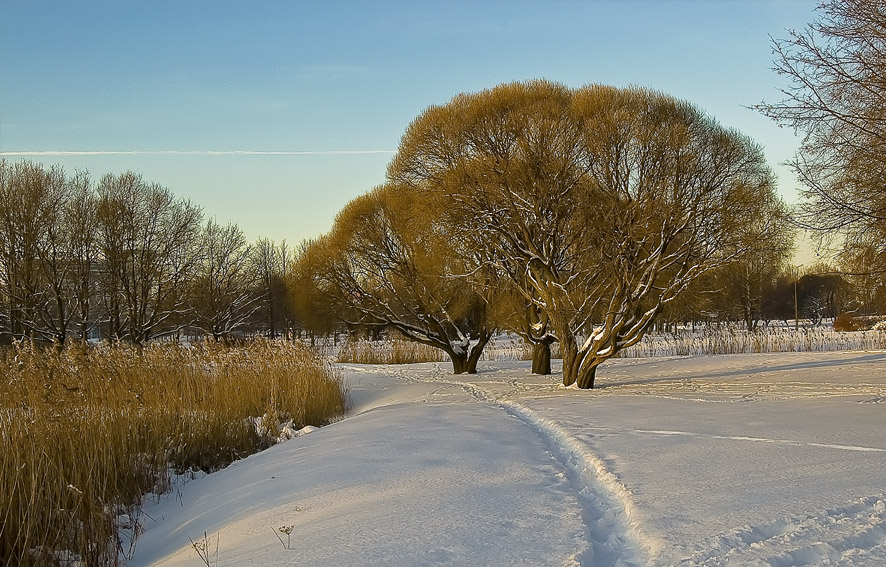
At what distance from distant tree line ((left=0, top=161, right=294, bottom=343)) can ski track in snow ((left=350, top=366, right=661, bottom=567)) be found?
21.5 meters

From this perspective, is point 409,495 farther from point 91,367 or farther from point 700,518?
point 91,367

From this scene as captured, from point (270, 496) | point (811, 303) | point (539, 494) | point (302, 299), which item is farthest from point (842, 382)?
point (811, 303)

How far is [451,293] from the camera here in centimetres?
A: 2222

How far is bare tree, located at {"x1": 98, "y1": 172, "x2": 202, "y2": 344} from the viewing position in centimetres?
2805

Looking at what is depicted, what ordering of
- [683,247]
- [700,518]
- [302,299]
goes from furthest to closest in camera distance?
[302,299] < [683,247] < [700,518]

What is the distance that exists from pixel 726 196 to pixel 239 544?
13210 mm

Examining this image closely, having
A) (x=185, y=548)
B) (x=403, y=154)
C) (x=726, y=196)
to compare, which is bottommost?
(x=185, y=548)

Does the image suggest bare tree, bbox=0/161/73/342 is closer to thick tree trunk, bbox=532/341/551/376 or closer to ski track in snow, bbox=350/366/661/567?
thick tree trunk, bbox=532/341/551/376

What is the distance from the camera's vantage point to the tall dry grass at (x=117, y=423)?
5.18 metres

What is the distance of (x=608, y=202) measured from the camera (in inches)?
589

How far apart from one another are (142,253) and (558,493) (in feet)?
91.1

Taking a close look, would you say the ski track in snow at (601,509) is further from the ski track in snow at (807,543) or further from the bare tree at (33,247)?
the bare tree at (33,247)

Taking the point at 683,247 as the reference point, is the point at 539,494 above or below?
below

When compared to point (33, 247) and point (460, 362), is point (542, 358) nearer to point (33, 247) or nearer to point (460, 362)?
point (460, 362)
